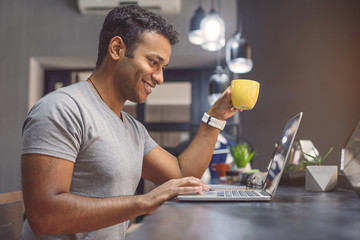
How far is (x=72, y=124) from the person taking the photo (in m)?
0.87

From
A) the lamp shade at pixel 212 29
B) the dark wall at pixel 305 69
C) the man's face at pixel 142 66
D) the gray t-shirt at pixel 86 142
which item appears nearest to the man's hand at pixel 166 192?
the gray t-shirt at pixel 86 142

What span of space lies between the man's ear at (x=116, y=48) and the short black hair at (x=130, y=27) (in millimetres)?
14

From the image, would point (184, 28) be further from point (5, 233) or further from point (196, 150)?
point (5, 233)

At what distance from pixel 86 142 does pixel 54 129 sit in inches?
4.7

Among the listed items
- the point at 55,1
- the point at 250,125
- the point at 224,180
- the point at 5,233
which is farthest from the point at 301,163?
the point at 55,1

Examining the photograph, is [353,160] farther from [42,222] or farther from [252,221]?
[42,222]

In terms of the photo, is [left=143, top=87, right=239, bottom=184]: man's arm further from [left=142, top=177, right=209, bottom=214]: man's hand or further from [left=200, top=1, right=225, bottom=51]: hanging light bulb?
[left=200, top=1, right=225, bottom=51]: hanging light bulb

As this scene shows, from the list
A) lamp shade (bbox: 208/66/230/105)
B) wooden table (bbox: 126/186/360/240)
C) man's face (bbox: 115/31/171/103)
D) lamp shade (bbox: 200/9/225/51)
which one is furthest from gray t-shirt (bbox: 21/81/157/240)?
lamp shade (bbox: 208/66/230/105)

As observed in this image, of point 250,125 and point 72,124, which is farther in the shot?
point 250,125

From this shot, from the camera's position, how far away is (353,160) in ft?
3.21

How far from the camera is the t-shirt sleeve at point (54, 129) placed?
0.80 metres

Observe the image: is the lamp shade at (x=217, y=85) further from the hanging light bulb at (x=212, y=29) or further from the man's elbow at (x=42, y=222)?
the man's elbow at (x=42, y=222)

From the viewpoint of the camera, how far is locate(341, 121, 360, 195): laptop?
3.10ft

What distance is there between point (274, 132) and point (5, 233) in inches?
107
